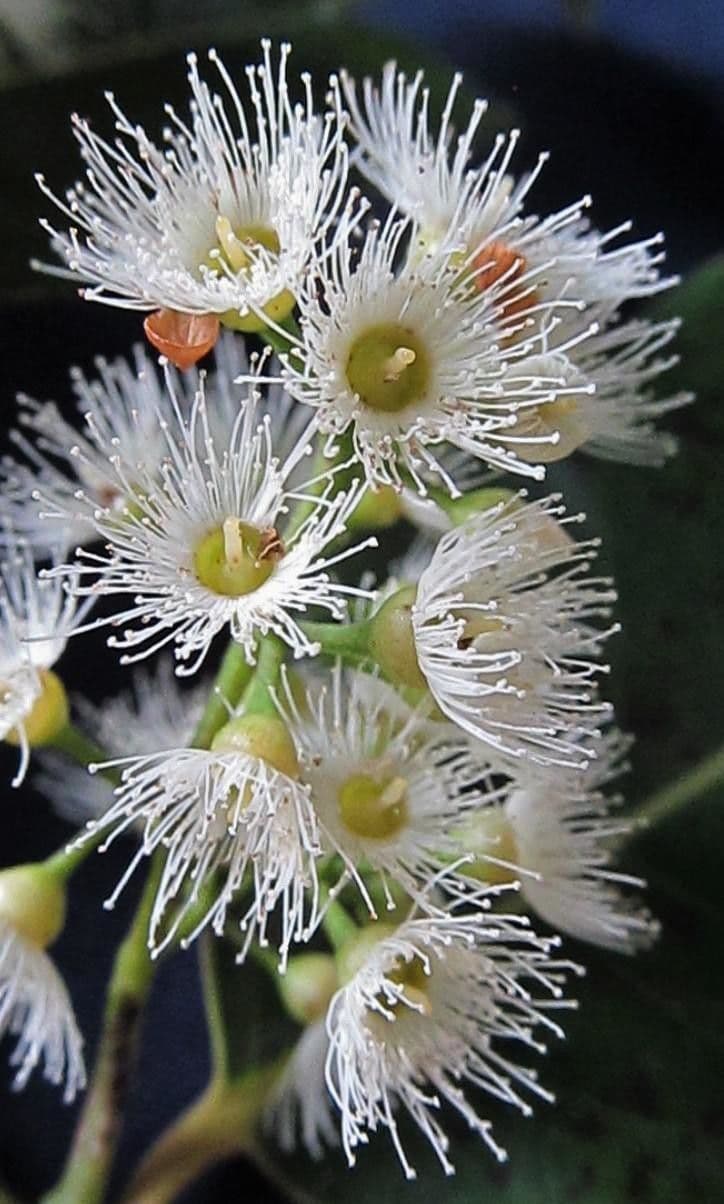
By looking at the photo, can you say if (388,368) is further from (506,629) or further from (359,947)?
(359,947)

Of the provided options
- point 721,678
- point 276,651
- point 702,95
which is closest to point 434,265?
point 276,651

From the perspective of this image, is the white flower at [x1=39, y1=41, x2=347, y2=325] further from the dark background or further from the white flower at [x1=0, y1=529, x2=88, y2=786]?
the dark background

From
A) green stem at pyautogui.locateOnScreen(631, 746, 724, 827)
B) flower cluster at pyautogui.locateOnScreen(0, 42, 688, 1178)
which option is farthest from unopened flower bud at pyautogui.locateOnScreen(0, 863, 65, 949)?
green stem at pyautogui.locateOnScreen(631, 746, 724, 827)

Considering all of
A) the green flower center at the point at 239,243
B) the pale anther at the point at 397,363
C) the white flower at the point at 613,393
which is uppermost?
the green flower center at the point at 239,243

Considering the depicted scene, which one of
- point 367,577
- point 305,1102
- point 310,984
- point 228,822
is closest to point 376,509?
point 367,577

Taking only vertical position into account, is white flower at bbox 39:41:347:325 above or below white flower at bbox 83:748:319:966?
above

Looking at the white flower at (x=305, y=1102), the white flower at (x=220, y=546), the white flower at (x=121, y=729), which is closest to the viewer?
the white flower at (x=220, y=546)

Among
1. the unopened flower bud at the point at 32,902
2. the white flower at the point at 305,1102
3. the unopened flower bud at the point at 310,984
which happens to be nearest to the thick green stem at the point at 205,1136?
the white flower at the point at 305,1102

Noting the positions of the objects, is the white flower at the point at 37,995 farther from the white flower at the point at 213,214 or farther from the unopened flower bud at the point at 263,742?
the white flower at the point at 213,214
